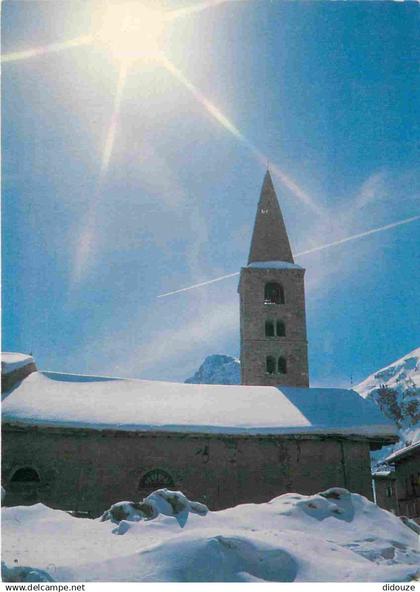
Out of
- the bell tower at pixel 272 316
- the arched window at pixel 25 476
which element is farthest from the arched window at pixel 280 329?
the arched window at pixel 25 476

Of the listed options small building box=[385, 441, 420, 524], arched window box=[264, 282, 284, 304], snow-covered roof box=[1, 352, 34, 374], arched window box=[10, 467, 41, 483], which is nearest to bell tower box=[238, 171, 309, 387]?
arched window box=[264, 282, 284, 304]

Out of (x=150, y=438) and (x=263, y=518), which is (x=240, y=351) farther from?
(x=263, y=518)

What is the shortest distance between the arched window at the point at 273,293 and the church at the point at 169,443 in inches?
545

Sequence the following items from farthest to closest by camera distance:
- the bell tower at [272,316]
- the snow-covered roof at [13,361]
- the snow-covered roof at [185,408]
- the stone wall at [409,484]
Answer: the bell tower at [272,316], the stone wall at [409,484], the snow-covered roof at [13,361], the snow-covered roof at [185,408]

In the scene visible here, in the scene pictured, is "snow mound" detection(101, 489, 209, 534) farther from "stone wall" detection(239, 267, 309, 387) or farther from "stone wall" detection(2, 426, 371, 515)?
"stone wall" detection(239, 267, 309, 387)

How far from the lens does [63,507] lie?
13508 mm

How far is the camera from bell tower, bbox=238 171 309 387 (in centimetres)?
2920

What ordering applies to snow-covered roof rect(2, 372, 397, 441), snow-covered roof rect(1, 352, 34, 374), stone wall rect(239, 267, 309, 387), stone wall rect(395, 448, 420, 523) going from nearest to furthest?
snow-covered roof rect(2, 372, 397, 441)
snow-covered roof rect(1, 352, 34, 374)
stone wall rect(395, 448, 420, 523)
stone wall rect(239, 267, 309, 387)

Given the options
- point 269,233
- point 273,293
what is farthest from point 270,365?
point 269,233

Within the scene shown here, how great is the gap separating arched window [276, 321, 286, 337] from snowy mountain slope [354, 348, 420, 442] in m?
56.0

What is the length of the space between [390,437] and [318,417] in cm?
224

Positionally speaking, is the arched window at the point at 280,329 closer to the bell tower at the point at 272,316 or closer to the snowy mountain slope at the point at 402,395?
the bell tower at the point at 272,316

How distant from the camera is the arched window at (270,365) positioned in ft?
96.3

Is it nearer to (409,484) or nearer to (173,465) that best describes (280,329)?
(409,484)
